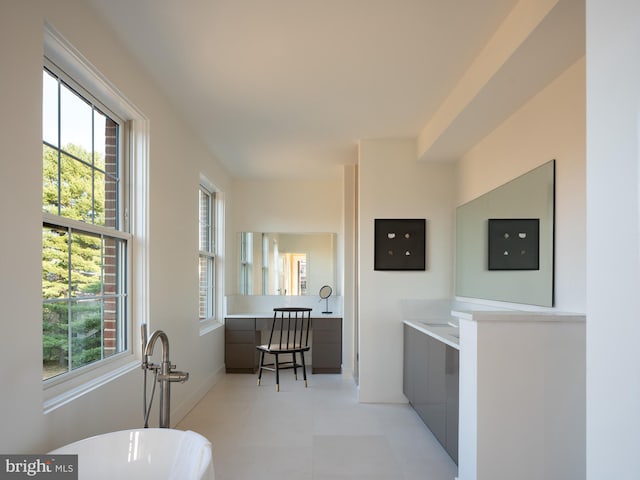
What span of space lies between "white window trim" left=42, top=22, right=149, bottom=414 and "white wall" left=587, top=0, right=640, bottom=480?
2.22 metres

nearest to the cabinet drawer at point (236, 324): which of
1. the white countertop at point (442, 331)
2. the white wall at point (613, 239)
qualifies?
the white countertop at point (442, 331)

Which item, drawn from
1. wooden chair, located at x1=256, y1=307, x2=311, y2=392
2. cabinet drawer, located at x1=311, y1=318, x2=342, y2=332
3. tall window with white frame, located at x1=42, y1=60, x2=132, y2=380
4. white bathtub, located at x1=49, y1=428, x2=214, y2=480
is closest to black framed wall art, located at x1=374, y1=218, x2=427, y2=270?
wooden chair, located at x1=256, y1=307, x2=311, y2=392

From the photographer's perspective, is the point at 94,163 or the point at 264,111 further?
the point at 264,111

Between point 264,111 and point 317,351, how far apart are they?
3.36 meters

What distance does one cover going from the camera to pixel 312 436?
3.95m

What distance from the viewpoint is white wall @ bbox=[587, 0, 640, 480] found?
109cm

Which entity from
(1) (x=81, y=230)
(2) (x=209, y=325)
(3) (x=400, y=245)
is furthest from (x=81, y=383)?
(2) (x=209, y=325)

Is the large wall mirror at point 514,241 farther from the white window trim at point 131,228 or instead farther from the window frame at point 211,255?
the window frame at point 211,255

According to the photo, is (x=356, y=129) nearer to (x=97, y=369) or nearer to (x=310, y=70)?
(x=310, y=70)

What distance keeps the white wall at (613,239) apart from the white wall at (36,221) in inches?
75.7

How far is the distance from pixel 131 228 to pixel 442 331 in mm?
2415

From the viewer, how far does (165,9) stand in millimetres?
2611

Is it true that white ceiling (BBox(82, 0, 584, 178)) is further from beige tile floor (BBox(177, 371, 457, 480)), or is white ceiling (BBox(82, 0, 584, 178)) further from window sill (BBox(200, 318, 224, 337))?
beige tile floor (BBox(177, 371, 457, 480))

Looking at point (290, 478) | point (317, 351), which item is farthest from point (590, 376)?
point (317, 351)
